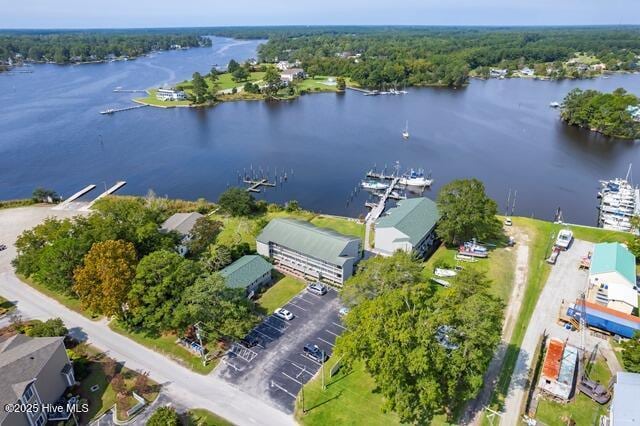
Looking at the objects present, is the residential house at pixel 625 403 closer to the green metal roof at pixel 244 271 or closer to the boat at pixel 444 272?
the boat at pixel 444 272

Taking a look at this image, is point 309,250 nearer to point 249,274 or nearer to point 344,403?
point 249,274

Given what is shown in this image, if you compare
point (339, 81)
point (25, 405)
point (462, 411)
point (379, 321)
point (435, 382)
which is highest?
point (339, 81)

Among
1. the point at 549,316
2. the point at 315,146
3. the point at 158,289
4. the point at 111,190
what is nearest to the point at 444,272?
the point at 549,316

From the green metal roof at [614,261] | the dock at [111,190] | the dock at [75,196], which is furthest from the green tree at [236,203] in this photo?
the green metal roof at [614,261]

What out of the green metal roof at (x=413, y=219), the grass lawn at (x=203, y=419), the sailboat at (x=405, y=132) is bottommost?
the grass lawn at (x=203, y=419)

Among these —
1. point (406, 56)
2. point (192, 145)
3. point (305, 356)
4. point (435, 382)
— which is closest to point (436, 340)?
point (435, 382)

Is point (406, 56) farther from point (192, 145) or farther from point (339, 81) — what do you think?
point (192, 145)
